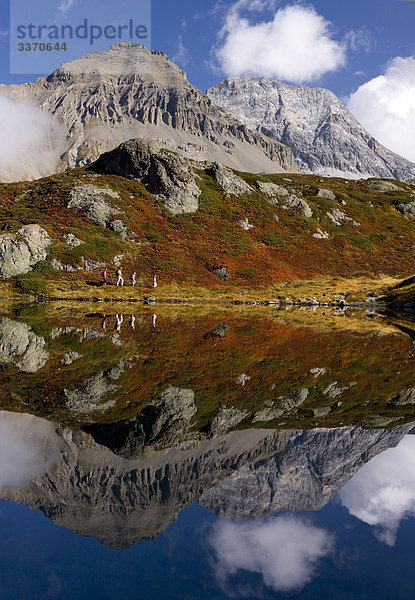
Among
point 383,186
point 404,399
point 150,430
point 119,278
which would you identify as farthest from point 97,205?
point 383,186

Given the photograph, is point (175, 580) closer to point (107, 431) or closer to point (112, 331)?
point (107, 431)

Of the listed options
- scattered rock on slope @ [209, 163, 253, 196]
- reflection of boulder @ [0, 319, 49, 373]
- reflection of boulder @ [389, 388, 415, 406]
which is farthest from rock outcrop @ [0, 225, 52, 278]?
reflection of boulder @ [389, 388, 415, 406]

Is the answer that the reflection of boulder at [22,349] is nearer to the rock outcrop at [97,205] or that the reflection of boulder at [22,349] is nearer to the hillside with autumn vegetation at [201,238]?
the hillside with autumn vegetation at [201,238]

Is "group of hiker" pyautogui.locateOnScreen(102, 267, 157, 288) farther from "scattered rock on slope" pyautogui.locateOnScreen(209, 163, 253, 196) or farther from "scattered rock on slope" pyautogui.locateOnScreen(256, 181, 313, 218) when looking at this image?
"scattered rock on slope" pyautogui.locateOnScreen(256, 181, 313, 218)

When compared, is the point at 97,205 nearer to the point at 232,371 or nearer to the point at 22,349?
the point at 22,349

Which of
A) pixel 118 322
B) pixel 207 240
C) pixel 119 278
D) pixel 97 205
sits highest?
pixel 97 205

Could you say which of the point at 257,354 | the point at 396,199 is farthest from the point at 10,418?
the point at 396,199
